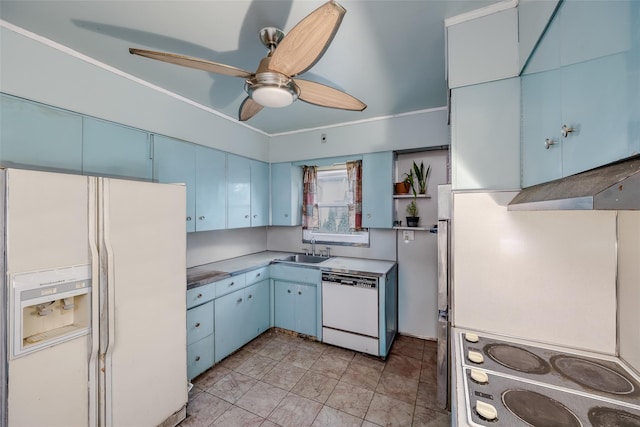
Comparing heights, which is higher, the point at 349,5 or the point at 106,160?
the point at 349,5

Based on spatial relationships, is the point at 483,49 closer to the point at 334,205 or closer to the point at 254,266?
the point at 334,205

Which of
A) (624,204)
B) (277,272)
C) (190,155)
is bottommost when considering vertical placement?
(277,272)

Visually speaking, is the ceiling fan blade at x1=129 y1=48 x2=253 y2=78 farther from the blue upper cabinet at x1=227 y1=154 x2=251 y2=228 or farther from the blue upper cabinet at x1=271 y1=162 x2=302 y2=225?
the blue upper cabinet at x1=271 y1=162 x2=302 y2=225

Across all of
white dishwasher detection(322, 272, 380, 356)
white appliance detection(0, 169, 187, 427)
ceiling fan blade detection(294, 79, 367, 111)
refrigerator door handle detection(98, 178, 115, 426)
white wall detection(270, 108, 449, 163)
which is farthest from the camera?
white wall detection(270, 108, 449, 163)

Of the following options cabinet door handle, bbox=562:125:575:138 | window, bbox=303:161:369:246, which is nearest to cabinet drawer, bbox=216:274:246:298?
window, bbox=303:161:369:246

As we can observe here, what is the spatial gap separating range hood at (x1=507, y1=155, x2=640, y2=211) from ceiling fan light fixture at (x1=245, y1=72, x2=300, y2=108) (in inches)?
49.1

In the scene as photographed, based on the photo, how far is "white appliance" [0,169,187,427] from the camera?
3.67 feet

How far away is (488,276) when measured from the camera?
4.82 ft

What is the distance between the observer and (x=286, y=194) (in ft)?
11.8

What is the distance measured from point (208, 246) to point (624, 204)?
3259 millimetres

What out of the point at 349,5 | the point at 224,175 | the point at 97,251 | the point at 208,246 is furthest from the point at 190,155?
the point at 349,5

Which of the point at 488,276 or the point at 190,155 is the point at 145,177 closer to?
the point at 190,155

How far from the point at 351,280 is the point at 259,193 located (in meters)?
1.74

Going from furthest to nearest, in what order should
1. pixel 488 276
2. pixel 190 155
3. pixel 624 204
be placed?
pixel 190 155 < pixel 488 276 < pixel 624 204
